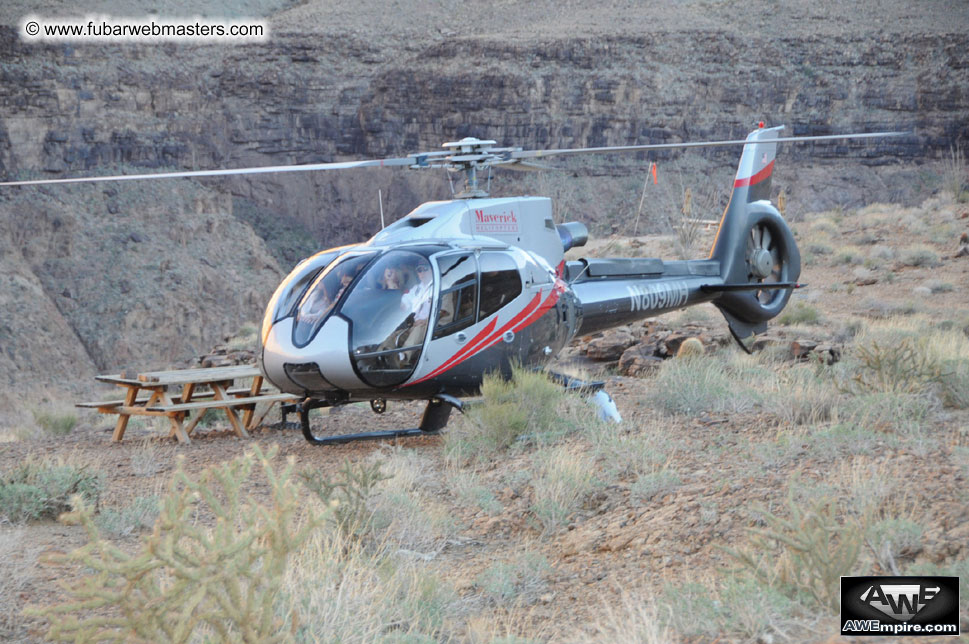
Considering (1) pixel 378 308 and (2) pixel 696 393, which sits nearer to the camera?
(1) pixel 378 308

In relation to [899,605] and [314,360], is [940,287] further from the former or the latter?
[899,605]

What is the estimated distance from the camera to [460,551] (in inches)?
243

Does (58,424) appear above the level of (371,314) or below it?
below

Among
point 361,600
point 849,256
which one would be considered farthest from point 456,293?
point 849,256

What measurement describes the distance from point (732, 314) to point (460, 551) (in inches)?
331

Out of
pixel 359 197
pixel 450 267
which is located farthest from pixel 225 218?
pixel 450 267

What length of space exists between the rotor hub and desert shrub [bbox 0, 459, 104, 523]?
9354 mm

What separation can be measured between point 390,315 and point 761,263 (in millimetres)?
7074

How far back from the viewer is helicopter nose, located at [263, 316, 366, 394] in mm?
8438

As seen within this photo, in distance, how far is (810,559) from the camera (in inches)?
175

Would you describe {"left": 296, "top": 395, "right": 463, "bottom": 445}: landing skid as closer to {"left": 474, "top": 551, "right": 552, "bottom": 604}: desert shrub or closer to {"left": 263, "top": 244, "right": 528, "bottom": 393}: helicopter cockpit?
{"left": 263, "top": 244, "right": 528, "bottom": 393}: helicopter cockpit

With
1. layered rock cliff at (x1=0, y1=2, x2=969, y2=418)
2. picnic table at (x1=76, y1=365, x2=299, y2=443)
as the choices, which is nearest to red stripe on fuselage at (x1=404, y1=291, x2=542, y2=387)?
picnic table at (x1=76, y1=365, x2=299, y2=443)

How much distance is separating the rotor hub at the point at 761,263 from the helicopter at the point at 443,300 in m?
2.39

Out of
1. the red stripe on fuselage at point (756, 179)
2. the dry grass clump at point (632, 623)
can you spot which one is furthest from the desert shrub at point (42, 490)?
the red stripe on fuselage at point (756, 179)
